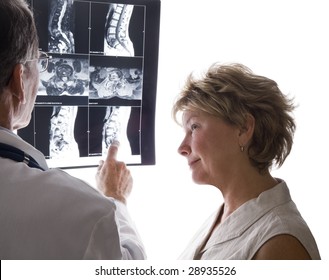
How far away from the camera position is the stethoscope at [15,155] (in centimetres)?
106

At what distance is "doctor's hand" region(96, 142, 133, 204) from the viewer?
1.61 m

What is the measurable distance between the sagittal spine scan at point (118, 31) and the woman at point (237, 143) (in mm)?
248

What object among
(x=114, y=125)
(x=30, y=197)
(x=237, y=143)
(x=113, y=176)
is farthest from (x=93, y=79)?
(x=30, y=197)

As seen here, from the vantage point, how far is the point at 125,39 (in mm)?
1624

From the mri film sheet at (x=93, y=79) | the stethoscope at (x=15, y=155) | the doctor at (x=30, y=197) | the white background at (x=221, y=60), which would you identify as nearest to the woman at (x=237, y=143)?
the mri film sheet at (x=93, y=79)

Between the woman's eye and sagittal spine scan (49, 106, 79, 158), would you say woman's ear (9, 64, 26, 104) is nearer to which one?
sagittal spine scan (49, 106, 79, 158)

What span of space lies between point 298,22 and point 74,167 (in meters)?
1.05

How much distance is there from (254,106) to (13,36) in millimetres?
712

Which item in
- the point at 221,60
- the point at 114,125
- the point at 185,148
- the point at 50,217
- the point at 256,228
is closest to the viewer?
the point at 50,217

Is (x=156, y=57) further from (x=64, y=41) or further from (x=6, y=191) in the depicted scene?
(x=6, y=191)

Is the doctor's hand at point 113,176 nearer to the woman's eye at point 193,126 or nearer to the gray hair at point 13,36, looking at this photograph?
the woman's eye at point 193,126

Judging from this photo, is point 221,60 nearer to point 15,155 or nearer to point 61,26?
point 61,26

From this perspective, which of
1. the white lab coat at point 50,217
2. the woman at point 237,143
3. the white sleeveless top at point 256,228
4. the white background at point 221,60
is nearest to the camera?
the white lab coat at point 50,217

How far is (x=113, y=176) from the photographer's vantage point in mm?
1638
